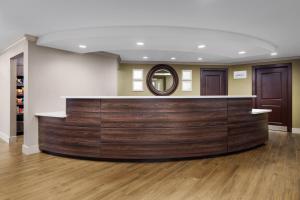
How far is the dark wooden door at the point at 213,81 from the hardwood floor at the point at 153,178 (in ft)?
11.9

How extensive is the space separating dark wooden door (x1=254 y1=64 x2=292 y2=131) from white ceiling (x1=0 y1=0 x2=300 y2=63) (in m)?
1.89

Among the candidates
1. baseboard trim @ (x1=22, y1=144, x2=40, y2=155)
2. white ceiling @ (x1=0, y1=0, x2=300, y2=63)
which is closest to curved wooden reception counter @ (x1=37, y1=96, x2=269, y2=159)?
baseboard trim @ (x1=22, y1=144, x2=40, y2=155)

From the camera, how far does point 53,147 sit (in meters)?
3.90

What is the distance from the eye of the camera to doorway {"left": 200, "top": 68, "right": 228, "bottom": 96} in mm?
7203

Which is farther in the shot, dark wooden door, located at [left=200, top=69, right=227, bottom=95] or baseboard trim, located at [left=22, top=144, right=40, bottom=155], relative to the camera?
dark wooden door, located at [left=200, top=69, right=227, bottom=95]

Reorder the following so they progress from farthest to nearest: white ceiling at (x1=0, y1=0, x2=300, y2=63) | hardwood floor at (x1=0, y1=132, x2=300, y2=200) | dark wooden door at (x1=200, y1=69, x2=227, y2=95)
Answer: dark wooden door at (x1=200, y1=69, x2=227, y2=95) < white ceiling at (x1=0, y1=0, x2=300, y2=63) < hardwood floor at (x1=0, y1=132, x2=300, y2=200)

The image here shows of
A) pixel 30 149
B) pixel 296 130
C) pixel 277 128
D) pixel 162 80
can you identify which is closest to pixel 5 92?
pixel 30 149

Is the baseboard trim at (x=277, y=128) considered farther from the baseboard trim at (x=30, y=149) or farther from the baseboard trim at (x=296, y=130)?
the baseboard trim at (x=30, y=149)

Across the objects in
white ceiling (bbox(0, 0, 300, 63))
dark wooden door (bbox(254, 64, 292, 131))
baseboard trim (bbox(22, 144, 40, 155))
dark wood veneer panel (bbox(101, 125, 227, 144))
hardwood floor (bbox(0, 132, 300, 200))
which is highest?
white ceiling (bbox(0, 0, 300, 63))

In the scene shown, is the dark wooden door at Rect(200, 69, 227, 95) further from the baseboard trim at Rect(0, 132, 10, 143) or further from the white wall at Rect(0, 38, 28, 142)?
the baseboard trim at Rect(0, 132, 10, 143)

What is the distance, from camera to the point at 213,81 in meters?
7.27

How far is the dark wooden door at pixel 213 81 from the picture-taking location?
720 centimetres

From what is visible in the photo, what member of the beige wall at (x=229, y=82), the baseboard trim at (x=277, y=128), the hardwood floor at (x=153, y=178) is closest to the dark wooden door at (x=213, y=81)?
the beige wall at (x=229, y=82)

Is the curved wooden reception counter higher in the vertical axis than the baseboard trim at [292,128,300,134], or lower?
higher
